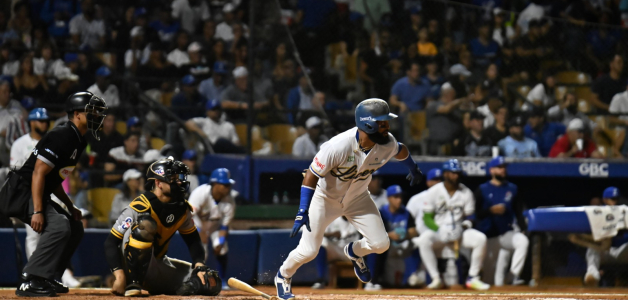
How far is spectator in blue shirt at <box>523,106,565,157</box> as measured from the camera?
1037cm

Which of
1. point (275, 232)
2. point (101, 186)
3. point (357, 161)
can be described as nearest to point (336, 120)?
point (275, 232)

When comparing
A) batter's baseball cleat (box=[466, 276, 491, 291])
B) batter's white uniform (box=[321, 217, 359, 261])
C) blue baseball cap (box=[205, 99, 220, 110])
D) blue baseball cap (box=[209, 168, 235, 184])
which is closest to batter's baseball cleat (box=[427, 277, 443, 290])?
batter's baseball cleat (box=[466, 276, 491, 291])

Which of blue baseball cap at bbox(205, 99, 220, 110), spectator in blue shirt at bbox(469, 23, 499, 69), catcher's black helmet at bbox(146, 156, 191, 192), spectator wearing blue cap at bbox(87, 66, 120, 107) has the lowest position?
catcher's black helmet at bbox(146, 156, 191, 192)

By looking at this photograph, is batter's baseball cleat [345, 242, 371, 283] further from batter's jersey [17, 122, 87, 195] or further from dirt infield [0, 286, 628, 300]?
batter's jersey [17, 122, 87, 195]

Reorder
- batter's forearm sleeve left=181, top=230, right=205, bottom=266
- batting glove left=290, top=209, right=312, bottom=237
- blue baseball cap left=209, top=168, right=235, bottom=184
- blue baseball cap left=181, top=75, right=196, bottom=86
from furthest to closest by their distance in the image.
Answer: blue baseball cap left=181, top=75, right=196, bottom=86 < blue baseball cap left=209, top=168, right=235, bottom=184 < batter's forearm sleeve left=181, top=230, right=205, bottom=266 < batting glove left=290, top=209, right=312, bottom=237

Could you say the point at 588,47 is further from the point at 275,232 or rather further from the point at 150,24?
the point at 150,24

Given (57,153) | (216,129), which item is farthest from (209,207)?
(57,153)

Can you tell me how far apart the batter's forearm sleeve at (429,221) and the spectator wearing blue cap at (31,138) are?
4514 mm

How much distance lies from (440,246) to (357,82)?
7.97 ft

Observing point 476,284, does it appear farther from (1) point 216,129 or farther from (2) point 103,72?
(2) point 103,72

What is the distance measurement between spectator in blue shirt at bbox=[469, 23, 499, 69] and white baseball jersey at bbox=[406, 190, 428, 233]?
2033 millimetres

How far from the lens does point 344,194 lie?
612 cm

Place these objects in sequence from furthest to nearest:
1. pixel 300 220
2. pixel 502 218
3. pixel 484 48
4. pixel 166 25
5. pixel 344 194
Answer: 1. pixel 166 25
2. pixel 484 48
3. pixel 502 218
4. pixel 344 194
5. pixel 300 220

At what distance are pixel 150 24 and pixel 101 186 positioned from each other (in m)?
3.33
